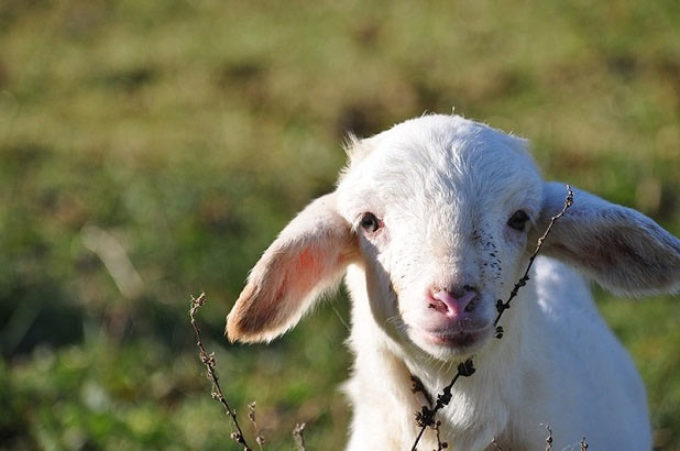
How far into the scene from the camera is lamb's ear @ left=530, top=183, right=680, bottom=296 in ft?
13.5

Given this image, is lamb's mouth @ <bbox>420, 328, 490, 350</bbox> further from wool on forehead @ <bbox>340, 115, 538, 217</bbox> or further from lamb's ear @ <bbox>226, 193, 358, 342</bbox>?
lamb's ear @ <bbox>226, 193, 358, 342</bbox>

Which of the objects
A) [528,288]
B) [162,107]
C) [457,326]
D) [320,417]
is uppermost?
[457,326]

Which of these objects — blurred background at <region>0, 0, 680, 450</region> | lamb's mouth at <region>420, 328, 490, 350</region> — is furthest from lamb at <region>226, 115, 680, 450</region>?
blurred background at <region>0, 0, 680, 450</region>

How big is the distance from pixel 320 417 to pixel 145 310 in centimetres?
149

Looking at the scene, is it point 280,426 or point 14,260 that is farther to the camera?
point 14,260

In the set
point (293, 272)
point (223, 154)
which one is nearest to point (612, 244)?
point (293, 272)

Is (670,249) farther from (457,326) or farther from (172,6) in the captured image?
(172,6)

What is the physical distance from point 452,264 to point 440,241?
11 centimetres

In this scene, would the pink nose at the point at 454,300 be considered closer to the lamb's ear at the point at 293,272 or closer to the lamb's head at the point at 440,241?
the lamb's head at the point at 440,241

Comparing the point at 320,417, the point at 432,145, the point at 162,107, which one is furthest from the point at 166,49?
the point at 432,145

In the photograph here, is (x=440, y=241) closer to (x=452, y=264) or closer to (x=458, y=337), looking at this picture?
(x=452, y=264)

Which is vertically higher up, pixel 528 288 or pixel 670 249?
pixel 670 249

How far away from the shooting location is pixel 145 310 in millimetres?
7059

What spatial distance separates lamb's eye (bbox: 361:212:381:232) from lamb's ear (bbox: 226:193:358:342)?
0.11 meters
